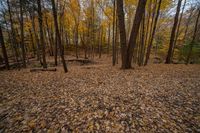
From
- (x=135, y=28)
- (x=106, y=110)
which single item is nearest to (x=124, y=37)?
(x=135, y=28)

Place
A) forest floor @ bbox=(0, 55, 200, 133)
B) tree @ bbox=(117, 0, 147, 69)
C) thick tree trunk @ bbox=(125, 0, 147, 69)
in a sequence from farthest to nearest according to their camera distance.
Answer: tree @ bbox=(117, 0, 147, 69) → thick tree trunk @ bbox=(125, 0, 147, 69) → forest floor @ bbox=(0, 55, 200, 133)

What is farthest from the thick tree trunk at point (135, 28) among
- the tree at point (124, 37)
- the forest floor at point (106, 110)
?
the forest floor at point (106, 110)

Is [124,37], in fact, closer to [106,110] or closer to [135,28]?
[135,28]

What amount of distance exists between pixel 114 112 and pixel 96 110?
51 cm

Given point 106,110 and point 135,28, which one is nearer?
point 106,110

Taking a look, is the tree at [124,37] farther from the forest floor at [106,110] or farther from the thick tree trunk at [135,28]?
the forest floor at [106,110]

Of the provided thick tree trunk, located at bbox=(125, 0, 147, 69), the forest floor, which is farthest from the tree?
the forest floor

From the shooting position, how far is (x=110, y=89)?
507 cm

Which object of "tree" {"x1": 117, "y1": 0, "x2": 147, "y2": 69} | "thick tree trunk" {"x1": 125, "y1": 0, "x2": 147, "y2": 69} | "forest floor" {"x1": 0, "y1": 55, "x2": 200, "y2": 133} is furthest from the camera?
"tree" {"x1": 117, "y1": 0, "x2": 147, "y2": 69}

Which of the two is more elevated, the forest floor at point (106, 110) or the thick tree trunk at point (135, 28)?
the thick tree trunk at point (135, 28)

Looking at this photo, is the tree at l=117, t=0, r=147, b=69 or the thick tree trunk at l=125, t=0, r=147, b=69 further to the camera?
the tree at l=117, t=0, r=147, b=69

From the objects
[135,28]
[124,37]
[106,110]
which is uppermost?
[135,28]

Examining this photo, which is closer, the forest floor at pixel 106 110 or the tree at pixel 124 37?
the forest floor at pixel 106 110

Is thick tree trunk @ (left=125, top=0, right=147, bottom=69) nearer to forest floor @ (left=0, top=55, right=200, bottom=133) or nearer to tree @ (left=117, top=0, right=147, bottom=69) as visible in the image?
tree @ (left=117, top=0, right=147, bottom=69)
